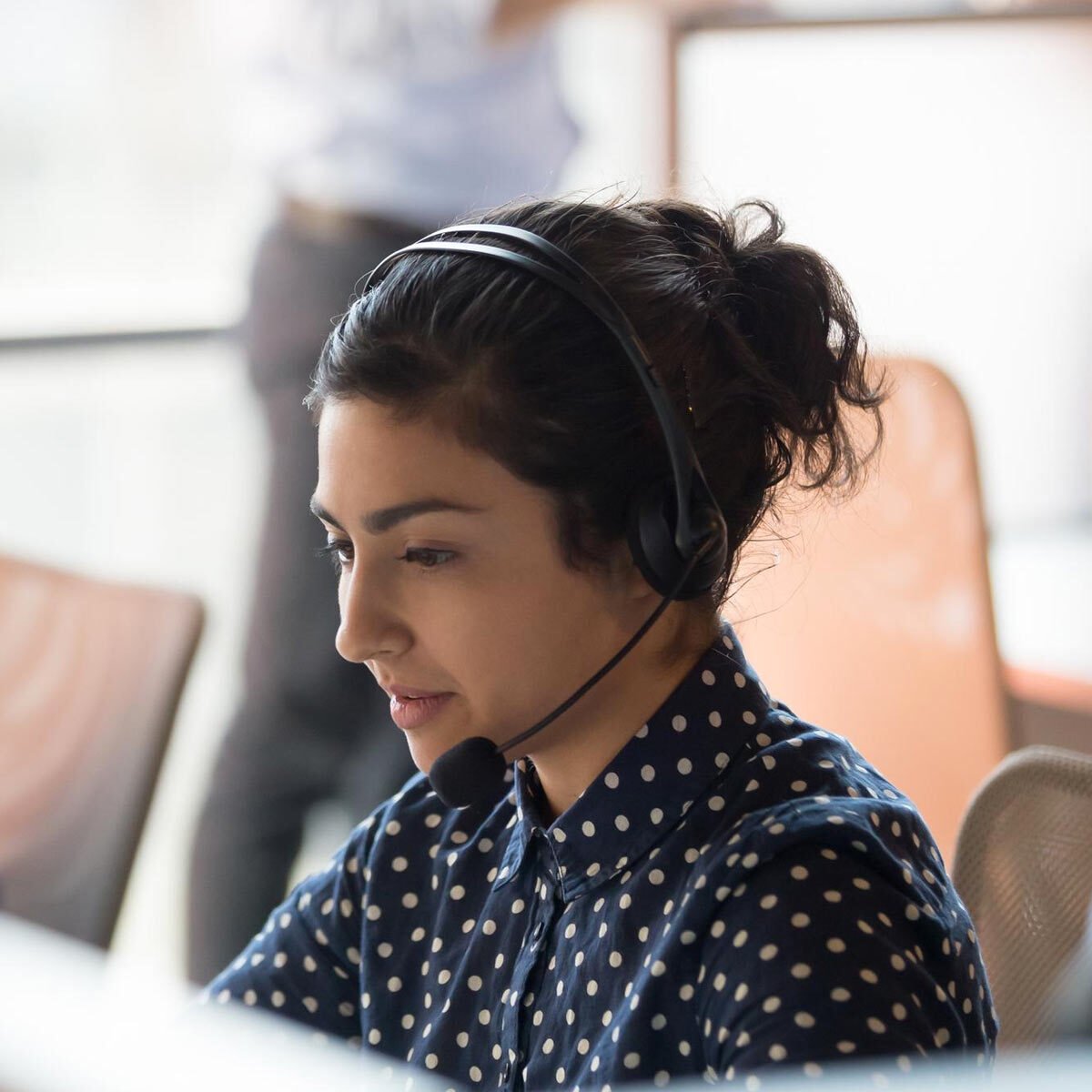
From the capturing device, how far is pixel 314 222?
5.32ft

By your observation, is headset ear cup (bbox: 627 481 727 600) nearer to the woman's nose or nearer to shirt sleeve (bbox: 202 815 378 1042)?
the woman's nose

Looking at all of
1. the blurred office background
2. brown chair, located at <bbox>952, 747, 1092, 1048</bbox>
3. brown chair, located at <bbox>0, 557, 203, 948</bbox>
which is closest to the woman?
brown chair, located at <bbox>952, 747, 1092, 1048</bbox>

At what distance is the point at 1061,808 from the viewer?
34.8 inches

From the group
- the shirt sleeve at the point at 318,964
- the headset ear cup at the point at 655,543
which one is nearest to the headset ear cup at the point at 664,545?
the headset ear cup at the point at 655,543

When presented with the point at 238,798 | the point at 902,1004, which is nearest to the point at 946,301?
the point at 238,798

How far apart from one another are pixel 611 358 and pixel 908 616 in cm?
79

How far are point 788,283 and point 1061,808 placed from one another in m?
0.36

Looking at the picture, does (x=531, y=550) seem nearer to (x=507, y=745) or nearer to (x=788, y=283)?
(x=507, y=745)

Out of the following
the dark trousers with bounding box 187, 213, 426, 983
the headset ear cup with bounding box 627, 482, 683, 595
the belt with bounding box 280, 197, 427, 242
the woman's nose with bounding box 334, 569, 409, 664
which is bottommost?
the dark trousers with bounding box 187, 213, 426, 983

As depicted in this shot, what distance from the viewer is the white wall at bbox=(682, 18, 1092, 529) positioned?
6.28 ft

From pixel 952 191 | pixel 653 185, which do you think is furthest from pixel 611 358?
pixel 952 191

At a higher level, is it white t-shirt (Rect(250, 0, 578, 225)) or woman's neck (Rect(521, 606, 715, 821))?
white t-shirt (Rect(250, 0, 578, 225))

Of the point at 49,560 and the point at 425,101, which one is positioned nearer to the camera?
the point at 49,560

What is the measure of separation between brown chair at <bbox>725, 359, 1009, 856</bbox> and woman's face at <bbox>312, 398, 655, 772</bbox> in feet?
2.19
